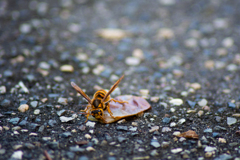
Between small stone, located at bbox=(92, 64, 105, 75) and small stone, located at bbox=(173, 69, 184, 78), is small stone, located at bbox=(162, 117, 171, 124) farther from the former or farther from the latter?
small stone, located at bbox=(92, 64, 105, 75)

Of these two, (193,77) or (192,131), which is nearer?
(192,131)

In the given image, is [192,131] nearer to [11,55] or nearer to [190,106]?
[190,106]

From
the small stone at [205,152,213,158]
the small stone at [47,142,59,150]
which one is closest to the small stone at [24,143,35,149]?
the small stone at [47,142,59,150]

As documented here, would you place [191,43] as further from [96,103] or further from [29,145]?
[29,145]

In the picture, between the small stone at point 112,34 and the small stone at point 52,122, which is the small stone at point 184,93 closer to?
the small stone at point 52,122

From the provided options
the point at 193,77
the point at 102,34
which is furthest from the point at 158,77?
the point at 102,34

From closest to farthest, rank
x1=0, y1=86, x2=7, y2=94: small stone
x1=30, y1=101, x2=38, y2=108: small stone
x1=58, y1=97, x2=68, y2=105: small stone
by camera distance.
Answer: x1=30, y1=101, x2=38, y2=108: small stone, x1=58, y1=97, x2=68, y2=105: small stone, x1=0, y1=86, x2=7, y2=94: small stone

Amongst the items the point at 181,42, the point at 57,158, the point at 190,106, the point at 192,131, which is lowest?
the point at 57,158
